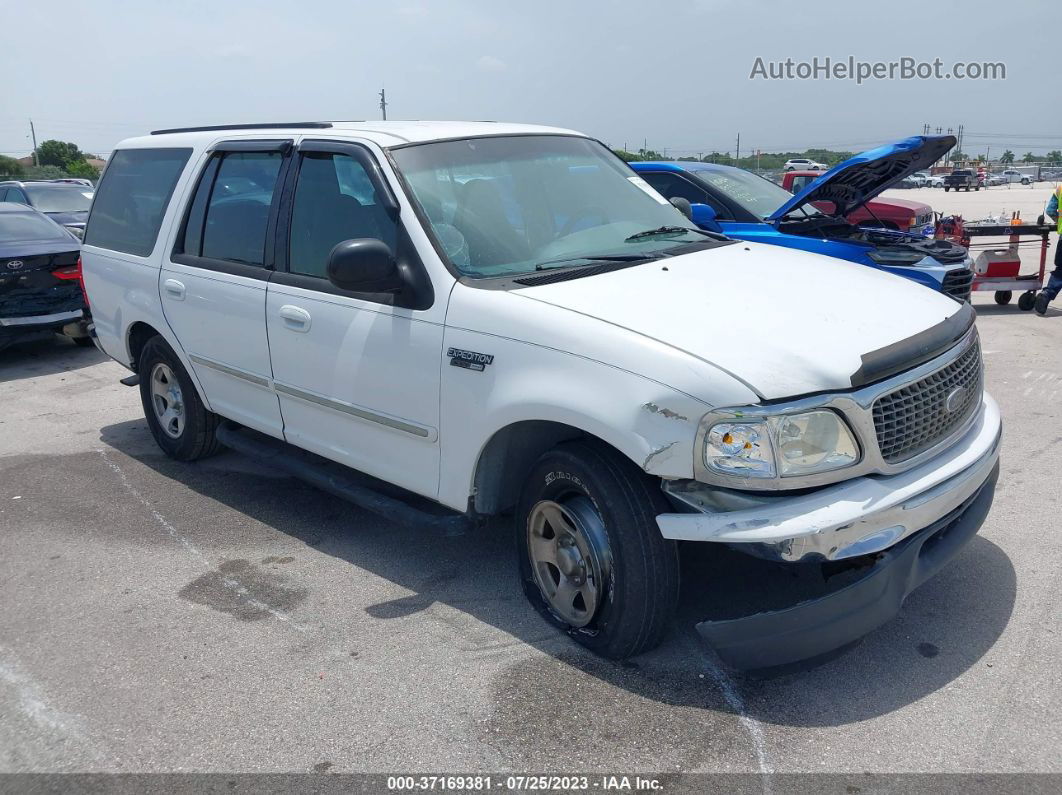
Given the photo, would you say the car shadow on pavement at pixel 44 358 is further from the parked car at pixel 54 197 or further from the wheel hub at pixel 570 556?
the wheel hub at pixel 570 556

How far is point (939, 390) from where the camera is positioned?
11.1 ft

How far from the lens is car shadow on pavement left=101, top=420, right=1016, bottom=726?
3.26 m

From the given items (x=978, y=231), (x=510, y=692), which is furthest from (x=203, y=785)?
(x=978, y=231)

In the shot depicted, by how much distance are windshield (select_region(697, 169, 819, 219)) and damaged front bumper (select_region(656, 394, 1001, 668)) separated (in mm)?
5771

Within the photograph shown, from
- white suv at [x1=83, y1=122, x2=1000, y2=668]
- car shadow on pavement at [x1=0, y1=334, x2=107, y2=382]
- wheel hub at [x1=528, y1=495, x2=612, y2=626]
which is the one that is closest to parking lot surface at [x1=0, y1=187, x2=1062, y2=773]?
wheel hub at [x1=528, y1=495, x2=612, y2=626]

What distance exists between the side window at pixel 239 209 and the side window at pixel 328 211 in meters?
0.26

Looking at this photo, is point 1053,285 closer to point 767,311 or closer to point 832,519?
point 767,311

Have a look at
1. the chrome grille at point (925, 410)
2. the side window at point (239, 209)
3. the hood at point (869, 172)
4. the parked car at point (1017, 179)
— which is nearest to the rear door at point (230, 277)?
the side window at point (239, 209)

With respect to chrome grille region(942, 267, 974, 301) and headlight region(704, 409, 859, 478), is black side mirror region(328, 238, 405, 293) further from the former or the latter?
chrome grille region(942, 267, 974, 301)

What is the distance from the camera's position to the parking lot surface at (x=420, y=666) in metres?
3.04

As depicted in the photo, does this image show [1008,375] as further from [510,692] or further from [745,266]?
[510,692]

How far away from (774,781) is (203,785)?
5.93 feet

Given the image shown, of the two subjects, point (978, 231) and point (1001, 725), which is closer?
point (1001, 725)

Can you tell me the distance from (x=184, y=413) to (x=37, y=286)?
15.6 ft
